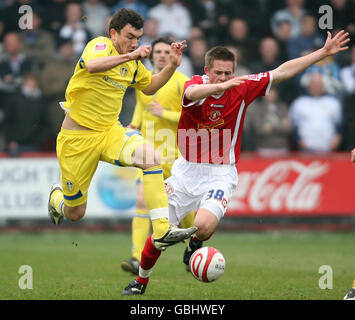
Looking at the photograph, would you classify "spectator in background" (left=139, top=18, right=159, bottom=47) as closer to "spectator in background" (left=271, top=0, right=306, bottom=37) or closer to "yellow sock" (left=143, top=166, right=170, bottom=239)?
"spectator in background" (left=271, top=0, right=306, bottom=37)

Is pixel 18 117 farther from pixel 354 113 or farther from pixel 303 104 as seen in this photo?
pixel 354 113

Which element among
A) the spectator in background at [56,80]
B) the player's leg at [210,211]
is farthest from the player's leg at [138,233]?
the spectator in background at [56,80]

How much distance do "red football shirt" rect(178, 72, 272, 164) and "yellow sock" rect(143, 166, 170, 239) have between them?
677mm

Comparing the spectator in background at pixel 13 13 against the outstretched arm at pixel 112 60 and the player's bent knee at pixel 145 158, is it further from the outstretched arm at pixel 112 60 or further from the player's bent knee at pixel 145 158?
the player's bent knee at pixel 145 158

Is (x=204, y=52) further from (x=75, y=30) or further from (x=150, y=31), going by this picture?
(x=75, y=30)

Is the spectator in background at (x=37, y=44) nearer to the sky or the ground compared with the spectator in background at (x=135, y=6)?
nearer to the ground

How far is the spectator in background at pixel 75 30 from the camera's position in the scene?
1368 cm

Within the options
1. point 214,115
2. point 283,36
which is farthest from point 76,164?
point 283,36

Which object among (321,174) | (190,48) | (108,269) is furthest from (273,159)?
(108,269)

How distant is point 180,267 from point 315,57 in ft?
12.7

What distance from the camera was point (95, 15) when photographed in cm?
1460

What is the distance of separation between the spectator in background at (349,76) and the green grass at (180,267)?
313cm

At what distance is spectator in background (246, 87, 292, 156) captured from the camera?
44.5 feet

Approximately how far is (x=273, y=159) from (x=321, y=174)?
960 mm
